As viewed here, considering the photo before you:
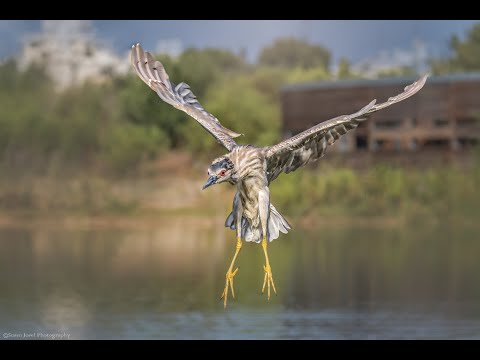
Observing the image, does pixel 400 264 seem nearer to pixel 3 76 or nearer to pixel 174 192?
pixel 174 192

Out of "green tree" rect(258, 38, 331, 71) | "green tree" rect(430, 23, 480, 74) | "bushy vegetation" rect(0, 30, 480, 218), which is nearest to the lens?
"bushy vegetation" rect(0, 30, 480, 218)

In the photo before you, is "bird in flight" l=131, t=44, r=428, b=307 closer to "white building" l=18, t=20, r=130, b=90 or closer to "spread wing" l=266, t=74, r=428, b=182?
"spread wing" l=266, t=74, r=428, b=182

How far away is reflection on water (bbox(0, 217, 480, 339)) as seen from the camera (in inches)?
986

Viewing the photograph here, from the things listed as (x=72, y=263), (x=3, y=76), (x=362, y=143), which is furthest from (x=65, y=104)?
(x=72, y=263)

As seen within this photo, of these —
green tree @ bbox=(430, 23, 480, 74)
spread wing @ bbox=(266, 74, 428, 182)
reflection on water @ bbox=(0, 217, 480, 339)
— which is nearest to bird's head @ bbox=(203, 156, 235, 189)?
spread wing @ bbox=(266, 74, 428, 182)

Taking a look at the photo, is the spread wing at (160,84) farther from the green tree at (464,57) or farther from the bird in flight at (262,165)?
the green tree at (464,57)

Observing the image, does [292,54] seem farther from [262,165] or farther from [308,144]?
[262,165]

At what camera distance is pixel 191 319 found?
2570cm

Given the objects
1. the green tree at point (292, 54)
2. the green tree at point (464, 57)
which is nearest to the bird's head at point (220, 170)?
the green tree at point (464, 57)

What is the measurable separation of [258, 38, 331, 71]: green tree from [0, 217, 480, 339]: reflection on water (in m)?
25.6

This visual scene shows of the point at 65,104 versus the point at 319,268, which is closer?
the point at 319,268

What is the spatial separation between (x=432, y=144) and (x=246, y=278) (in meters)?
14.1

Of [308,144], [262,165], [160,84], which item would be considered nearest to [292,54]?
[160,84]

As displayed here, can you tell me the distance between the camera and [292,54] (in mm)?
73438
